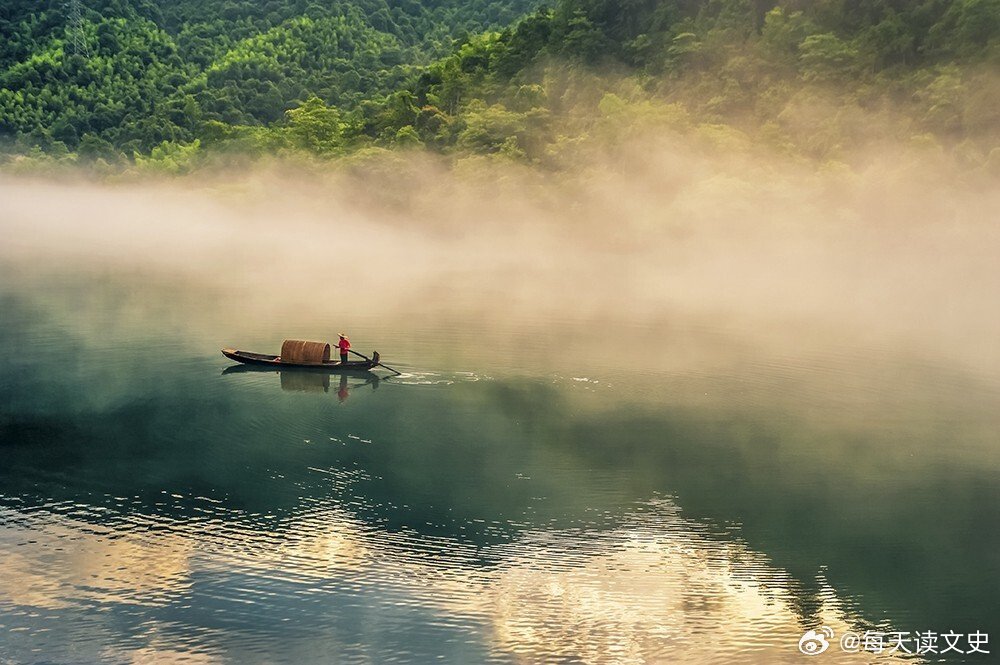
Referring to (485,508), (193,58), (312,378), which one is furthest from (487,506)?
(193,58)

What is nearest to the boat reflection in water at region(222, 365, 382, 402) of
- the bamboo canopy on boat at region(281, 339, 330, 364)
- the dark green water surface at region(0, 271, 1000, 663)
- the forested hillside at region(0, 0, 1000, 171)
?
the dark green water surface at region(0, 271, 1000, 663)

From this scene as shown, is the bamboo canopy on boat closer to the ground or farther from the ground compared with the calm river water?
farther from the ground

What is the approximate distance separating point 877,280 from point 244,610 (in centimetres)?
5107

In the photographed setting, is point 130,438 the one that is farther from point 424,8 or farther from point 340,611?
point 424,8

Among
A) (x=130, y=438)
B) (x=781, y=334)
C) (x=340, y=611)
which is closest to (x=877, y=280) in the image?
(x=781, y=334)

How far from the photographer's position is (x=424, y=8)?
159375 mm

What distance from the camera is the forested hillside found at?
69812mm

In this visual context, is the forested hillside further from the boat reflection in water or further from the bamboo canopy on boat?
the bamboo canopy on boat

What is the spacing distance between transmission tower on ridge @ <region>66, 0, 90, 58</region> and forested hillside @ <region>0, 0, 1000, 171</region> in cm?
38

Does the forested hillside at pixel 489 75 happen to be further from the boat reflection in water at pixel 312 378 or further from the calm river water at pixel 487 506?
the boat reflection in water at pixel 312 378

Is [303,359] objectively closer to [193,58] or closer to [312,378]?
[312,378]

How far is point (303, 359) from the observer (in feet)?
110

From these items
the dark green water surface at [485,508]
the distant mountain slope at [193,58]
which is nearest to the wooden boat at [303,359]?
the dark green water surface at [485,508]

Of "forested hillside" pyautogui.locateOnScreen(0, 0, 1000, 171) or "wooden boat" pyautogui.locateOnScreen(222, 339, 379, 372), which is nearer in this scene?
"wooden boat" pyautogui.locateOnScreen(222, 339, 379, 372)
